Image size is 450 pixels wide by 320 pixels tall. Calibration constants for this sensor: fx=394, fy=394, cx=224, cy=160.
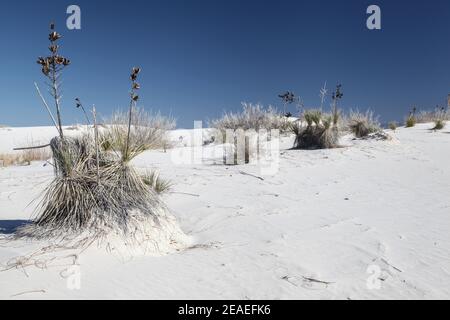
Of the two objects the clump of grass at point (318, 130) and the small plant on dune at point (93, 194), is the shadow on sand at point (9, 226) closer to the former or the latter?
the small plant on dune at point (93, 194)

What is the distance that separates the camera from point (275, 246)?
396cm

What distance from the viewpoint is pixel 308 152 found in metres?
10.2

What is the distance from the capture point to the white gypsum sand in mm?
2938

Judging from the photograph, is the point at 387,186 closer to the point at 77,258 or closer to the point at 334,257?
the point at 334,257

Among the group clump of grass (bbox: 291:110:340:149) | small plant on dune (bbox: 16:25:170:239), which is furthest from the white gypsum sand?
clump of grass (bbox: 291:110:340:149)

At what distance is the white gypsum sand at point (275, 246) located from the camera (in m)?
2.94

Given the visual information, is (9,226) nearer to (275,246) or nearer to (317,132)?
(275,246)

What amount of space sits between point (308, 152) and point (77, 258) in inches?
A: 308

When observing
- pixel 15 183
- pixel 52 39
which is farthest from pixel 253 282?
pixel 15 183

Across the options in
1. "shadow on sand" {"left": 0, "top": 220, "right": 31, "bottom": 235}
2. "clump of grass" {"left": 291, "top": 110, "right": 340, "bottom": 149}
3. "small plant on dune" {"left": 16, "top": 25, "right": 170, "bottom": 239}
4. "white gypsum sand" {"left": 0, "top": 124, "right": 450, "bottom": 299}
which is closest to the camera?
"white gypsum sand" {"left": 0, "top": 124, "right": 450, "bottom": 299}

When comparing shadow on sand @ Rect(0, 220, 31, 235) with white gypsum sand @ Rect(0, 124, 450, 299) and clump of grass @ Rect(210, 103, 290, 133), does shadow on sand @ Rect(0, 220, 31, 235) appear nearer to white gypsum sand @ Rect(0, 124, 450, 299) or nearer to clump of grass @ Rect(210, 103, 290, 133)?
white gypsum sand @ Rect(0, 124, 450, 299)

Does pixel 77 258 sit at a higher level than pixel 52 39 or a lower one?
lower

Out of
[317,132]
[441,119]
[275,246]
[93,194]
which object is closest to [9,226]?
[93,194]

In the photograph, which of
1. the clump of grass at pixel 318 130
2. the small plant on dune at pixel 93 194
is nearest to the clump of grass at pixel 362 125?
the clump of grass at pixel 318 130
